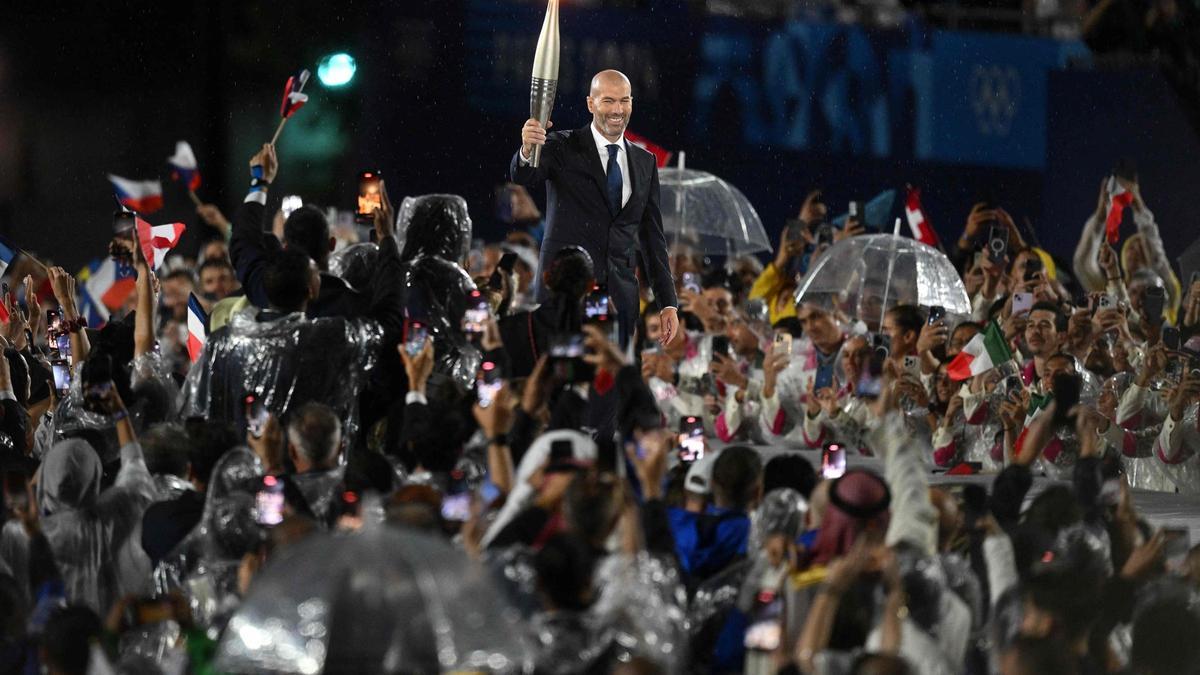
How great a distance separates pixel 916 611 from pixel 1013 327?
15.2 feet

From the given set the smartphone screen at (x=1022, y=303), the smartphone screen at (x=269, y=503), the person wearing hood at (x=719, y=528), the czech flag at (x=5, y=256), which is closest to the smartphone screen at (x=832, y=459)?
the person wearing hood at (x=719, y=528)

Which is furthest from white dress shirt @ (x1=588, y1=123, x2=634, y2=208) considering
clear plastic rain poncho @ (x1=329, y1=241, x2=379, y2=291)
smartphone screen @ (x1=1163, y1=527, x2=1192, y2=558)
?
smartphone screen @ (x1=1163, y1=527, x2=1192, y2=558)

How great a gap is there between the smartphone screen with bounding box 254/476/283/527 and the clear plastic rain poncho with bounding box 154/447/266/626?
1.8 inches

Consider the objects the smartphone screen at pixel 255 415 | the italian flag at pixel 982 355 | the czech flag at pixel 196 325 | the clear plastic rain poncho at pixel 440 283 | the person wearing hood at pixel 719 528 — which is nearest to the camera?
the person wearing hood at pixel 719 528

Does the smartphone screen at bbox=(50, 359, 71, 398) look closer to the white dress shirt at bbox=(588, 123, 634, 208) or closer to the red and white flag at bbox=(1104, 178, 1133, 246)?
the white dress shirt at bbox=(588, 123, 634, 208)

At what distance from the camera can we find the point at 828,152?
14242 mm


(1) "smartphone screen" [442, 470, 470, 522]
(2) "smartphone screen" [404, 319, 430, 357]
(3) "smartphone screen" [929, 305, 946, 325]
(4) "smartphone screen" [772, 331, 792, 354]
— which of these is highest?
(2) "smartphone screen" [404, 319, 430, 357]

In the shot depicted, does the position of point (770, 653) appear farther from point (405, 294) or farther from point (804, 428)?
point (804, 428)

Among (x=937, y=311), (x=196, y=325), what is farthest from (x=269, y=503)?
(x=937, y=311)

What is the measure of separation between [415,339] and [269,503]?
1098 mm

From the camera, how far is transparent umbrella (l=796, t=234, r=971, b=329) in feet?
30.4

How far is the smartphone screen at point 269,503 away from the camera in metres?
4.50

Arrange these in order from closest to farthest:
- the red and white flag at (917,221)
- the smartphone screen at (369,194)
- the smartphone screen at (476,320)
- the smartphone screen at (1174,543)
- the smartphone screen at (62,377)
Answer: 1. the smartphone screen at (1174,543)
2. the smartphone screen at (476,320)
3. the smartphone screen at (369,194)
4. the smartphone screen at (62,377)
5. the red and white flag at (917,221)

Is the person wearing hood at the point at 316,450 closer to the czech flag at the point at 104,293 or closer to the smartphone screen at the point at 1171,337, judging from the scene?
the smartphone screen at the point at 1171,337
